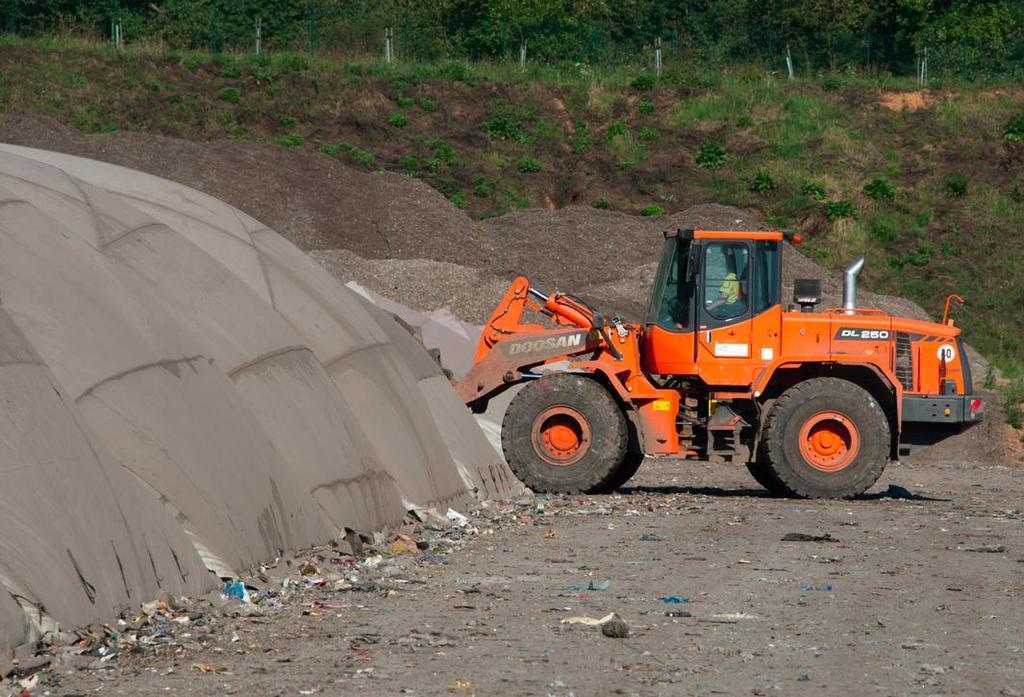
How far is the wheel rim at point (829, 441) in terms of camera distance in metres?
17.9

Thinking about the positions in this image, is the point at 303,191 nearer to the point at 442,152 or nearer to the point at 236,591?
the point at 442,152

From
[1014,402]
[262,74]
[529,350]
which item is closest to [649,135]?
[262,74]

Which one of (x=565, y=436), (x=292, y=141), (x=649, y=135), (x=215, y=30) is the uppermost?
(x=215, y=30)

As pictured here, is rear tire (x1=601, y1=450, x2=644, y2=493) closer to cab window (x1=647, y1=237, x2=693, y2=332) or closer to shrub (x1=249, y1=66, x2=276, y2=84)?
cab window (x1=647, y1=237, x2=693, y2=332)

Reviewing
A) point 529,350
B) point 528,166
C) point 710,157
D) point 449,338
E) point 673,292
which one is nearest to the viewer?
point 673,292

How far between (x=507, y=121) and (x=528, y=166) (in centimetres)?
279

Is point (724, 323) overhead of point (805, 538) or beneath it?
overhead

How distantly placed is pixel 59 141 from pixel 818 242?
789 inches

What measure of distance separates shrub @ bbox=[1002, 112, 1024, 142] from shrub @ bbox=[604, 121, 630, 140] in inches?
456

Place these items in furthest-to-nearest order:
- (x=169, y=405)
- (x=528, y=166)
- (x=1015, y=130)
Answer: (x=1015, y=130) < (x=528, y=166) < (x=169, y=405)

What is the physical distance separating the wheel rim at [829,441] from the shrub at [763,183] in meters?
28.5

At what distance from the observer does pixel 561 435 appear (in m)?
Answer: 18.1

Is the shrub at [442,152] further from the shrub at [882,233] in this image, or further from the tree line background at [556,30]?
the shrub at [882,233]

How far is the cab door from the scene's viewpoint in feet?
59.5
